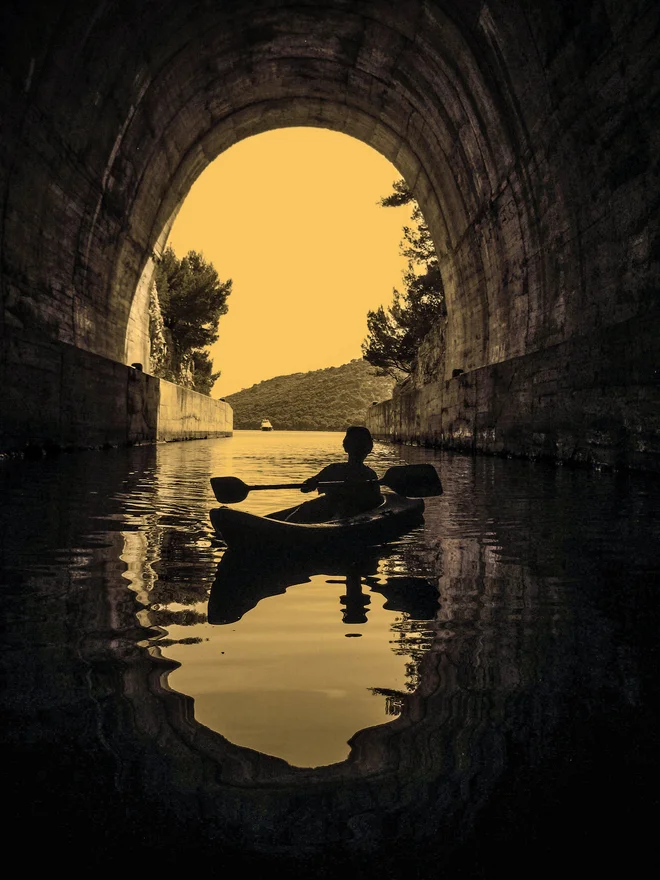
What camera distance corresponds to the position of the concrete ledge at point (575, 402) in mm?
8391

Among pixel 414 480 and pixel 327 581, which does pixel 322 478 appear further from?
pixel 327 581

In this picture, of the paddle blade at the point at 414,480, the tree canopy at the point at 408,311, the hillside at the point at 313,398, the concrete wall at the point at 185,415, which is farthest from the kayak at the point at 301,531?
the hillside at the point at 313,398

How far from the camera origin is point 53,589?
2.97 meters

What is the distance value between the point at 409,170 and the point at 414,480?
1523 cm

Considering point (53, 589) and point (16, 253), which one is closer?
point (53, 589)

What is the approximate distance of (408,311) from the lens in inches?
1289

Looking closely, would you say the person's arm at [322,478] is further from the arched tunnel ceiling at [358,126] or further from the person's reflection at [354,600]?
the arched tunnel ceiling at [358,126]

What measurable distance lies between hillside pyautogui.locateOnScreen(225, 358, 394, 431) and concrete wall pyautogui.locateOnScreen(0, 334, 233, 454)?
72851 millimetres

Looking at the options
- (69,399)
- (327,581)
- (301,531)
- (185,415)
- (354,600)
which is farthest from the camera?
(185,415)

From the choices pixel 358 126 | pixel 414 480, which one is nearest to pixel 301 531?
pixel 414 480

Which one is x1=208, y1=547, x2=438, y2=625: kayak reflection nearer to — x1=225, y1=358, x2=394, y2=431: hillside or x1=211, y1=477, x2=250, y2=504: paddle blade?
x1=211, y1=477, x2=250, y2=504: paddle blade

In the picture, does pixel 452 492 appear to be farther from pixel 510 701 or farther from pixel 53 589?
pixel 510 701

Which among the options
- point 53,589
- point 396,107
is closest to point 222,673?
point 53,589

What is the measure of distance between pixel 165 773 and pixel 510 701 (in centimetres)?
86
